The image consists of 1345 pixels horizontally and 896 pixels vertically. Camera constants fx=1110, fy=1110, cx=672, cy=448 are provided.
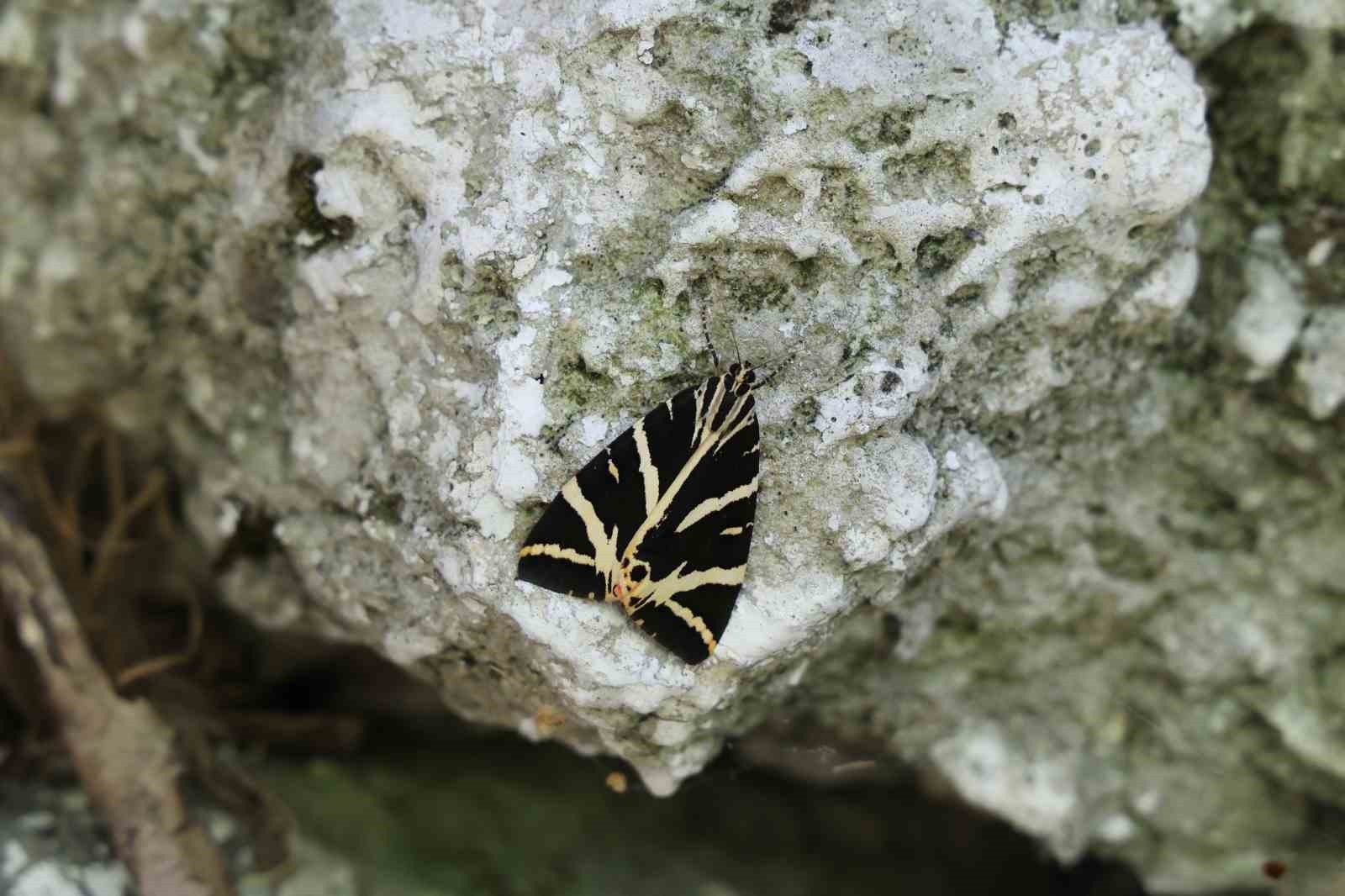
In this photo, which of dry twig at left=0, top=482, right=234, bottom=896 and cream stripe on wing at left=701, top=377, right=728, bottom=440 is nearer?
cream stripe on wing at left=701, top=377, right=728, bottom=440

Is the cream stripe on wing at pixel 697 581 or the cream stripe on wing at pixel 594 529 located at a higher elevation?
the cream stripe on wing at pixel 594 529

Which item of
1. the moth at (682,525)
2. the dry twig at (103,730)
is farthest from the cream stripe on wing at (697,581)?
the dry twig at (103,730)

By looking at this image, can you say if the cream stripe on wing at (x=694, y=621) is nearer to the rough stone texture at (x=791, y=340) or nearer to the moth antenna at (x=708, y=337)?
the rough stone texture at (x=791, y=340)

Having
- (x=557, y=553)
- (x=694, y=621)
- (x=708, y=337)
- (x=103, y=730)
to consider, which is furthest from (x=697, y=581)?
(x=103, y=730)

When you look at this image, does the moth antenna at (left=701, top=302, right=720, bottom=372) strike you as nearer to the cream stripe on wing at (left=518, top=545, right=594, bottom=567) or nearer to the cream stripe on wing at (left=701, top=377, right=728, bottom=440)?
the cream stripe on wing at (left=701, top=377, right=728, bottom=440)

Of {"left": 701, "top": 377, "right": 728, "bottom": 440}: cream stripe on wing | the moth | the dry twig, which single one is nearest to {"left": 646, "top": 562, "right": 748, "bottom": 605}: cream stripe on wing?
the moth

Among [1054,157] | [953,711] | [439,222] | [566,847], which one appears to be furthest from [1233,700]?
[439,222]
